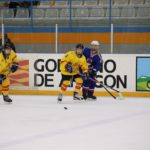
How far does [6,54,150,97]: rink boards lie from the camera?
8688mm

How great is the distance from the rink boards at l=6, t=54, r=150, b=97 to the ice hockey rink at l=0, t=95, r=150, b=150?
1.45 ft

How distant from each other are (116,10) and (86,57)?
444 centimetres

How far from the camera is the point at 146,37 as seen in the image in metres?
10.0

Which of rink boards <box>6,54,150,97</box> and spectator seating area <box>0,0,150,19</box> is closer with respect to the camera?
rink boards <box>6,54,150,97</box>

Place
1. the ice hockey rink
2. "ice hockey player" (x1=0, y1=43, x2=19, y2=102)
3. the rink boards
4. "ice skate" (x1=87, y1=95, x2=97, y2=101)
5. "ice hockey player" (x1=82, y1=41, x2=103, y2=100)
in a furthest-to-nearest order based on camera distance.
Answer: the rink boards, "ice skate" (x1=87, y1=95, x2=97, y2=101), "ice hockey player" (x1=82, y1=41, x2=103, y2=100), "ice hockey player" (x1=0, y1=43, x2=19, y2=102), the ice hockey rink

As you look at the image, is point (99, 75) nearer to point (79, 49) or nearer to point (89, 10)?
point (79, 49)

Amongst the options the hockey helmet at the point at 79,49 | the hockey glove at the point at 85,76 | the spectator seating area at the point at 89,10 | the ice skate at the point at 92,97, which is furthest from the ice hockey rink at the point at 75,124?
the spectator seating area at the point at 89,10

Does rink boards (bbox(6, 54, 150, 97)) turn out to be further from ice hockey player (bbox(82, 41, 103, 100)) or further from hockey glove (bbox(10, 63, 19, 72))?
hockey glove (bbox(10, 63, 19, 72))

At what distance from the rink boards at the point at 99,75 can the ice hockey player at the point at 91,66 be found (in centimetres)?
55

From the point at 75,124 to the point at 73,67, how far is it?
2.20m

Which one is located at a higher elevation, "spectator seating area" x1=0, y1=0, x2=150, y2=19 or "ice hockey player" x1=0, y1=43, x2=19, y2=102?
"spectator seating area" x1=0, y1=0, x2=150, y2=19

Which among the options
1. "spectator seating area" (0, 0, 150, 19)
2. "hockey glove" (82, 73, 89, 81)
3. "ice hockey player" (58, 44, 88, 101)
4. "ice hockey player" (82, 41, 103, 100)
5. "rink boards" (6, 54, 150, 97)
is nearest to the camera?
"ice hockey player" (58, 44, 88, 101)

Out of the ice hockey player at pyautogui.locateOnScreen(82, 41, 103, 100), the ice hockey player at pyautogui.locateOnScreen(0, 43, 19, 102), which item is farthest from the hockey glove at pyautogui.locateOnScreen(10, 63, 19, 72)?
the ice hockey player at pyautogui.locateOnScreen(82, 41, 103, 100)

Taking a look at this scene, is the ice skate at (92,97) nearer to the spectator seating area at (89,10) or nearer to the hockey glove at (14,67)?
the hockey glove at (14,67)
